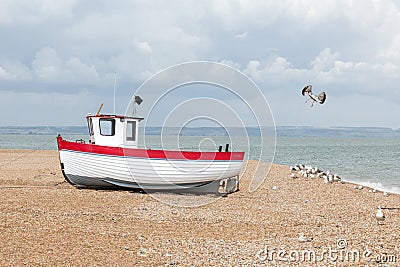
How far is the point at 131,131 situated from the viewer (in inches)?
582

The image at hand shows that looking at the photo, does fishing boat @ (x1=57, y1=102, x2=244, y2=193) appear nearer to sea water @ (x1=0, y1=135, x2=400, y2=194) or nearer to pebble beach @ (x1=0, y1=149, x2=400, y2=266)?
pebble beach @ (x1=0, y1=149, x2=400, y2=266)

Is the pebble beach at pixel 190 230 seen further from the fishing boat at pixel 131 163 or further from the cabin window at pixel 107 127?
the cabin window at pixel 107 127

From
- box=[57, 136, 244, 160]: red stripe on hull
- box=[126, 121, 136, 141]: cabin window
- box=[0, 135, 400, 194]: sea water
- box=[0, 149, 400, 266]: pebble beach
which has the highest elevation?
box=[126, 121, 136, 141]: cabin window

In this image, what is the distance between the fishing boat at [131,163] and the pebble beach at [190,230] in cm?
46

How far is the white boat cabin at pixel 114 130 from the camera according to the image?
14.5 metres

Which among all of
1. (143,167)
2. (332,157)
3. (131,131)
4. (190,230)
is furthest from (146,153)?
(332,157)

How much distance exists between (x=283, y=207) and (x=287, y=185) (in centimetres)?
509

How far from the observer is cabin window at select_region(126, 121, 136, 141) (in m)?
14.7

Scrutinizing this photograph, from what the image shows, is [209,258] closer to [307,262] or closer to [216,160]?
[307,262]

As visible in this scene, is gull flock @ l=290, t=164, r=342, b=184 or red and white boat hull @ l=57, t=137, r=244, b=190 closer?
red and white boat hull @ l=57, t=137, r=244, b=190

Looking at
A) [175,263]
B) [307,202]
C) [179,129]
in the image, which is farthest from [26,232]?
[307,202]

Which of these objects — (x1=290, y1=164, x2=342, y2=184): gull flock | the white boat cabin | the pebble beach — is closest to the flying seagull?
the pebble beach

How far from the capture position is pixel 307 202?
13.9 m

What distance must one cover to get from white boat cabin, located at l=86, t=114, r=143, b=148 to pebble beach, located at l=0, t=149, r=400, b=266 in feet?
5.26
